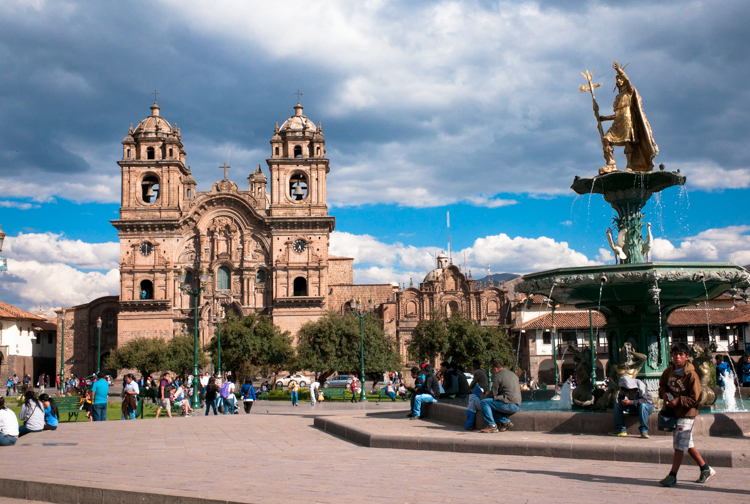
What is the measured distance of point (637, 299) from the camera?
10.6m

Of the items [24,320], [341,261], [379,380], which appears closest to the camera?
[379,380]

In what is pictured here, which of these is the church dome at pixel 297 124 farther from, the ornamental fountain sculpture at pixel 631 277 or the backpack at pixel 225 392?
the ornamental fountain sculpture at pixel 631 277

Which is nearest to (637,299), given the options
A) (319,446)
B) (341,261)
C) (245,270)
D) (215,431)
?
(319,446)

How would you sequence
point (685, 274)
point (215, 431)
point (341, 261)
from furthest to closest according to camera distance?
1. point (341, 261)
2. point (215, 431)
3. point (685, 274)

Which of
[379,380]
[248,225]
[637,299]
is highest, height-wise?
[248,225]

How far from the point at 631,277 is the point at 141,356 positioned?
37960 mm

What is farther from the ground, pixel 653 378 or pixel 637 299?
pixel 637 299

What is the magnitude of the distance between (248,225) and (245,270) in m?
3.17

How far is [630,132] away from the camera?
11781 mm

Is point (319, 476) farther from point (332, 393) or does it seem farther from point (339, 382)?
point (339, 382)

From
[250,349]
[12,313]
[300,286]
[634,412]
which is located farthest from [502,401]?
[12,313]

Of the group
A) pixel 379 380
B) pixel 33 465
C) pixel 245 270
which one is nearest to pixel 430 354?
pixel 379 380

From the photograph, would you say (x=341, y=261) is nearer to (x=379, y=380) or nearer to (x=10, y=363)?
(x=379, y=380)

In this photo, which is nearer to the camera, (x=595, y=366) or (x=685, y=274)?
(x=685, y=274)
